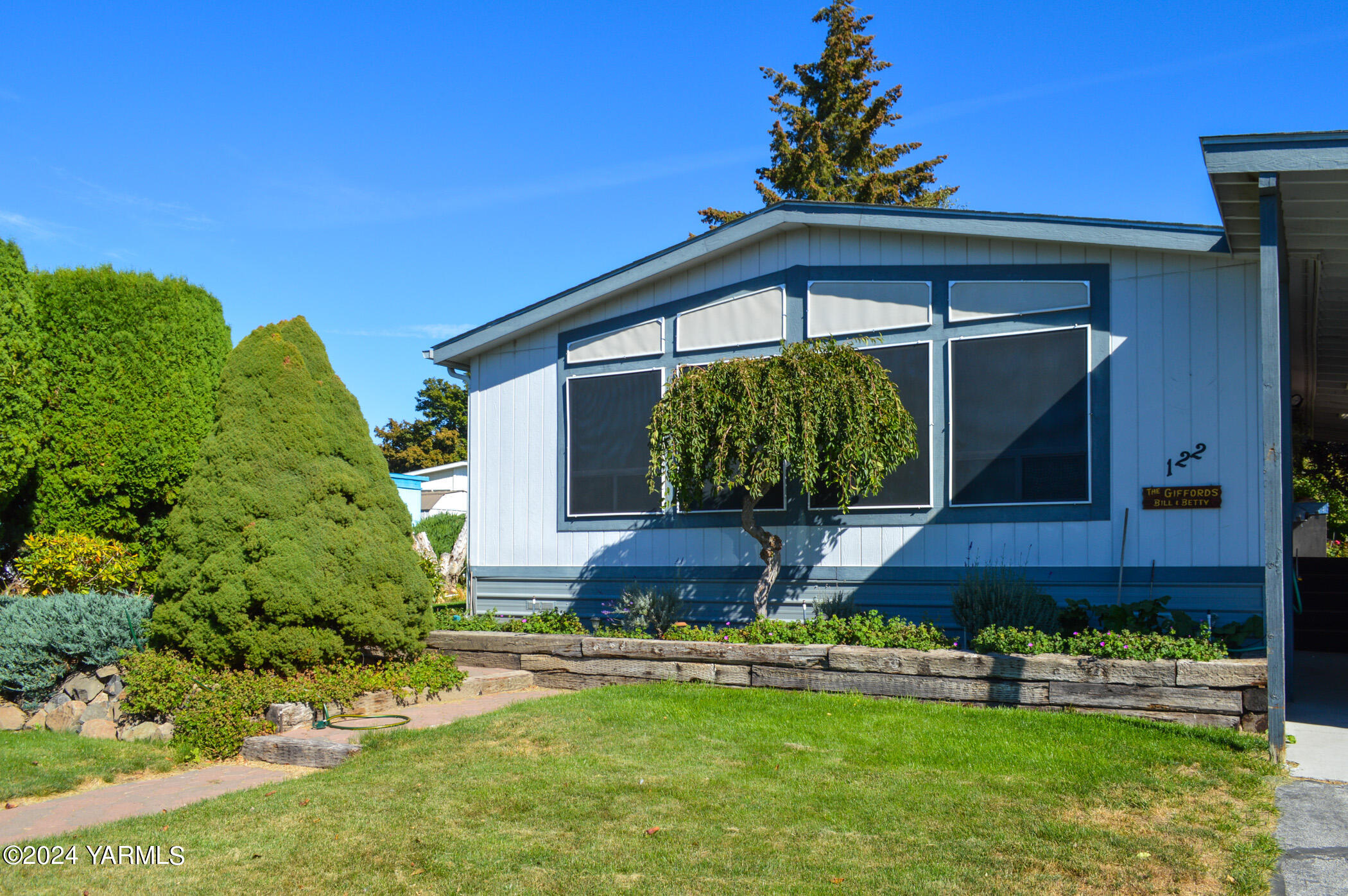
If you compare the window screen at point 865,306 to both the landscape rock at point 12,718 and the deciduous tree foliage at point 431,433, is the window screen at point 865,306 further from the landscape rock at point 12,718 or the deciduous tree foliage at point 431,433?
the deciduous tree foliage at point 431,433

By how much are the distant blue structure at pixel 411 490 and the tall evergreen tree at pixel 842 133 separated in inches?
428

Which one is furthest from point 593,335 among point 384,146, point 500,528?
point 384,146

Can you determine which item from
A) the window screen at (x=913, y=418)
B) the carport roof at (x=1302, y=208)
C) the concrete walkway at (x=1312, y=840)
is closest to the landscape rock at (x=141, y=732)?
the window screen at (x=913, y=418)

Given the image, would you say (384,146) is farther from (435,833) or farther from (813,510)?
(435,833)

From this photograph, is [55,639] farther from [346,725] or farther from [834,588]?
[834,588]

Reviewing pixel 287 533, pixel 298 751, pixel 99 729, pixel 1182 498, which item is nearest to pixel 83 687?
pixel 99 729

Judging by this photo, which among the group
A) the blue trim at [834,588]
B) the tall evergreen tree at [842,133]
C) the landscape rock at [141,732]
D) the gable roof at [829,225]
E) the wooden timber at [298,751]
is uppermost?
the tall evergreen tree at [842,133]

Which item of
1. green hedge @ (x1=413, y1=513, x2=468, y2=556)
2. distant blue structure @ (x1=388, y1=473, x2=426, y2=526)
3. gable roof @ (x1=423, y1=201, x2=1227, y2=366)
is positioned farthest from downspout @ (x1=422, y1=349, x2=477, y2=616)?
distant blue structure @ (x1=388, y1=473, x2=426, y2=526)

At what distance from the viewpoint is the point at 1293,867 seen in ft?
13.3

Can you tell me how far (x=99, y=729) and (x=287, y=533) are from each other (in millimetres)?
1990

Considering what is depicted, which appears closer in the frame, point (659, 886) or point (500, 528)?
point (659, 886)

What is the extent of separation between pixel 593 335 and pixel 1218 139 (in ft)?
21.7

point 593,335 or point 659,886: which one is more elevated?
point 593,335

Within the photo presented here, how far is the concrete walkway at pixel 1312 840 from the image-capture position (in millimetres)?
3873
